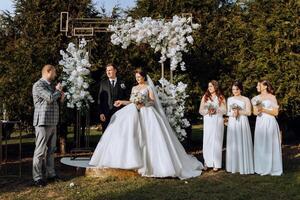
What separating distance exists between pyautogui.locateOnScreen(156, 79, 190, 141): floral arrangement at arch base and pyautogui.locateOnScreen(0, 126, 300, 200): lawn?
1359 millimetres

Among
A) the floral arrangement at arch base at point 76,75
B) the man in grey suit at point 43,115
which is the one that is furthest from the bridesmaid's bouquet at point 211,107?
the man in grey suit at point 43,115

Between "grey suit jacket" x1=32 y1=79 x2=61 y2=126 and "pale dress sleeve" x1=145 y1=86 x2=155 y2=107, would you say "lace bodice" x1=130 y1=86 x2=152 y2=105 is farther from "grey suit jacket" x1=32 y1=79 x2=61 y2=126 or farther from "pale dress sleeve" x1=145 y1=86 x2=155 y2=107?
"grey suit jacket" x1=32 y1=79 x2=61 y2=126

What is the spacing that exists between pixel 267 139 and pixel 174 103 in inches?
85.6

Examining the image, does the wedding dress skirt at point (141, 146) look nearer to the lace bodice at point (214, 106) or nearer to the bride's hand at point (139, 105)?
the bride's hand at point (139, 105)

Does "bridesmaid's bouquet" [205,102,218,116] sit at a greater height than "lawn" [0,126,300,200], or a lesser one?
greater

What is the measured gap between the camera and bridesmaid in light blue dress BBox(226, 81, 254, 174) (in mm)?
9828

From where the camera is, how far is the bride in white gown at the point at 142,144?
873 centimetres

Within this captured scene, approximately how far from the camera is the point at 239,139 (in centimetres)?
991

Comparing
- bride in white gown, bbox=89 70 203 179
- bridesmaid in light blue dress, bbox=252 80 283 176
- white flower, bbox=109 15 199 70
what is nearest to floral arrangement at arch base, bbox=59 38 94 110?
white flower, bbox=109 15 199 70

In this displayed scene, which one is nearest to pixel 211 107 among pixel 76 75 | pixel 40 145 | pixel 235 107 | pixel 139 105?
pixel 235 107

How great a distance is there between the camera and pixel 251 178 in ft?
29.9

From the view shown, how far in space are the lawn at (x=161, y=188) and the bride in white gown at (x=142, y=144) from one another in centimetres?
24

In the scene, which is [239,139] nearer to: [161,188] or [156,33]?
[161,188]

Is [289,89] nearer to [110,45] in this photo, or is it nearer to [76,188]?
[110,45]
